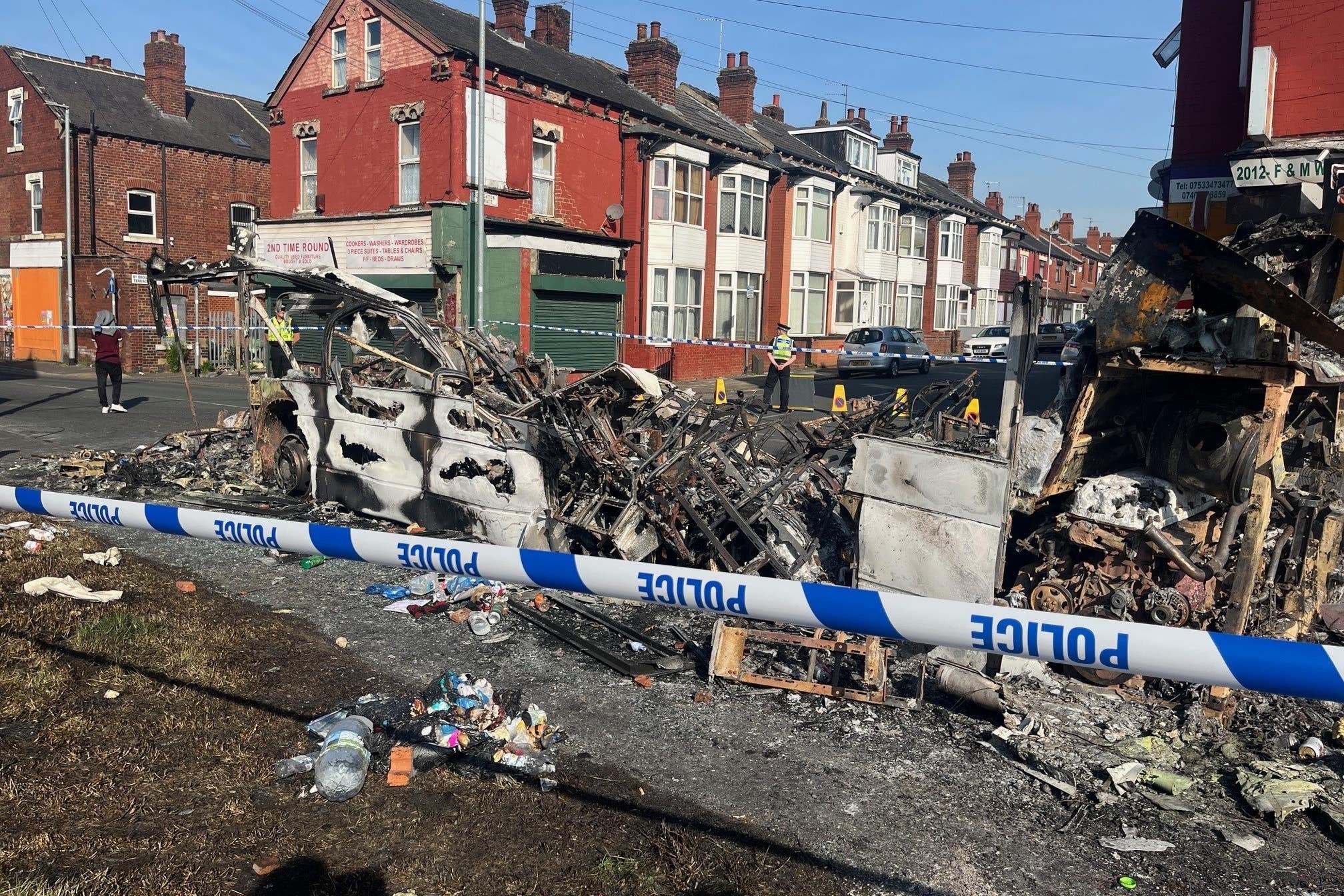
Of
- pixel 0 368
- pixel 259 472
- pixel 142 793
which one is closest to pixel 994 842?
pixel 142 793

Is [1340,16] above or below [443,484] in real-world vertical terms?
above

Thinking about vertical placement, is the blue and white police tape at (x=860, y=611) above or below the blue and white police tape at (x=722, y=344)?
below

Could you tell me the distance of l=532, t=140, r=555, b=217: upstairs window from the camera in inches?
907

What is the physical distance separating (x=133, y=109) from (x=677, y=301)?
1787cm

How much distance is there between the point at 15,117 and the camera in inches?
1137

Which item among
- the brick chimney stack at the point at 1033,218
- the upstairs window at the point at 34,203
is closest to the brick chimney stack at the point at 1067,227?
the brick chimney stack at the point at 1033,218

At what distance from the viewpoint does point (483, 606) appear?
6516 millimetres

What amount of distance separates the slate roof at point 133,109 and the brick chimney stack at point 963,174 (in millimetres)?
33656

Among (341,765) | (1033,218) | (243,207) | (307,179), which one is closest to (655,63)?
(307,179)

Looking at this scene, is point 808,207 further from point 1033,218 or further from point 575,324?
point 1033,218

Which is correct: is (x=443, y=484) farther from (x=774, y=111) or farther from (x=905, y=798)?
(x=774, y=111)

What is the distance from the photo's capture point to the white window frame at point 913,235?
126ft

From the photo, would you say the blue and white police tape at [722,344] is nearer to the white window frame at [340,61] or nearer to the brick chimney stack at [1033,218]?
the white window frame at [340,61]

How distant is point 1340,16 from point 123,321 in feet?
95.6
